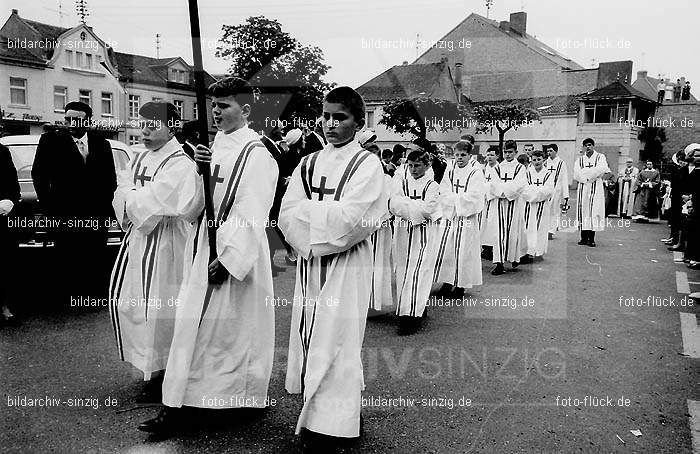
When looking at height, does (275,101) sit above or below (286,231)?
above

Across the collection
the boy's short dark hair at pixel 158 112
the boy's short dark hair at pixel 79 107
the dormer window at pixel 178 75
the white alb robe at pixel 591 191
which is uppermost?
the dormer window at pixel 178 75

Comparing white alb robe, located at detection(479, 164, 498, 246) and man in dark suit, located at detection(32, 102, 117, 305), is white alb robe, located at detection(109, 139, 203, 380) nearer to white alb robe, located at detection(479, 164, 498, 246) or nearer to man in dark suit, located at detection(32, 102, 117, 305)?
man in dark suit, located at detection(32, 102, 117, 305)

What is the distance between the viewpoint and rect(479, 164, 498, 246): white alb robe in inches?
425

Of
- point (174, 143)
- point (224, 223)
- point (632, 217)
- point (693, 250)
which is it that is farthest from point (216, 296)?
point (632, 217)

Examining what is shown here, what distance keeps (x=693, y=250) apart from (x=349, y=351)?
28.1 ft

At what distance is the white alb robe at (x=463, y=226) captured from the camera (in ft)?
27.1

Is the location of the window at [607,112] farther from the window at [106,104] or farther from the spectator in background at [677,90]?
the window at [106,104]

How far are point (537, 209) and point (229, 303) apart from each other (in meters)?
9.58

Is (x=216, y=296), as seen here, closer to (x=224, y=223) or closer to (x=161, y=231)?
(x=224, y=223)

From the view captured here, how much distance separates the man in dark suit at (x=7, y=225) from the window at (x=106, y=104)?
3834cm

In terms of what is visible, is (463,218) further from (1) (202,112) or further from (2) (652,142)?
(2) (652,142)

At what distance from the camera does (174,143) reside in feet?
15.8

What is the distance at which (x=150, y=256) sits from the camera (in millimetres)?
4625

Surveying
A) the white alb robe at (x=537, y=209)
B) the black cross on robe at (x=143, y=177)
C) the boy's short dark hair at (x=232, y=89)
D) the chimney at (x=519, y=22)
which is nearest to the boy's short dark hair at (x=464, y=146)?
the white alb robe at (x=537, y=209)
